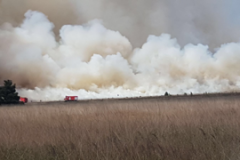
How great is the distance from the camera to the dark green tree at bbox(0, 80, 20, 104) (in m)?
26.8

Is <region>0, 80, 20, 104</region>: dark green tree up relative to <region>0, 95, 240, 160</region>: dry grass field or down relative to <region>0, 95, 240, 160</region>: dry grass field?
up

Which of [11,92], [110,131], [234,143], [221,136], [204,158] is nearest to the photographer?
[204,158]

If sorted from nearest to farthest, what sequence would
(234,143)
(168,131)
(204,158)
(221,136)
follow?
(204,158) → (234,143) → (221,136) → (168,131)

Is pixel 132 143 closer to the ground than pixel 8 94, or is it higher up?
closer to the ground

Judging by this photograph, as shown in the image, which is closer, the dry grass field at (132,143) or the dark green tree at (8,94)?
the dry grass field at (132,143)

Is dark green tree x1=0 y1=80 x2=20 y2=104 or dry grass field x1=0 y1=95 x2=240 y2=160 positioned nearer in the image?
dry grass field x1=0 y1=95 x2=240 y2=160

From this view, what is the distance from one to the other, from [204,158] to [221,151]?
0.28 metres

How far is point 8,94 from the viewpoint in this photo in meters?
27.2

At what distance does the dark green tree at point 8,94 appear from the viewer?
2676cm

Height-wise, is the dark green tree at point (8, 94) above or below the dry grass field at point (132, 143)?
above

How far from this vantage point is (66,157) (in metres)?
2.73

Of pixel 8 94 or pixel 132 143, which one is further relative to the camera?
pixel 8 94

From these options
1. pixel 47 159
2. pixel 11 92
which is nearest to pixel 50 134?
pixel 47 159

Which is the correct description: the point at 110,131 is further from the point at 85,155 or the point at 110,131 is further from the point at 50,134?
the point at 85,155
